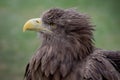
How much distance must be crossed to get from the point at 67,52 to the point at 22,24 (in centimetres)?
474

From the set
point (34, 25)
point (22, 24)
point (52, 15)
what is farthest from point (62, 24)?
point (22, 24)

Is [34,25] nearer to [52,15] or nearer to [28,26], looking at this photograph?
[28,26]

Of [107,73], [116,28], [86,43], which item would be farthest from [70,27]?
[116,28]

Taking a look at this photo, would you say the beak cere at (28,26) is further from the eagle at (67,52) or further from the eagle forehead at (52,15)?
the eagle forehead at (52,15)

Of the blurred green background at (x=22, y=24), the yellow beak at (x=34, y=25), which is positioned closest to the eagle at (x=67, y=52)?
the yellow beak at (x=34, y=25)

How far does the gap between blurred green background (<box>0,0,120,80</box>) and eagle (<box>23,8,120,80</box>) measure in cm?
341

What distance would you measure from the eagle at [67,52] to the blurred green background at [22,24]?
3415 millimetres

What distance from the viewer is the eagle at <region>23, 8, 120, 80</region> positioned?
5660 mm

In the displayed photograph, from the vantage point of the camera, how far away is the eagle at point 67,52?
18.6 ft

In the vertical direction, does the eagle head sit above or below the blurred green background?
above

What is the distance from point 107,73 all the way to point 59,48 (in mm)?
546

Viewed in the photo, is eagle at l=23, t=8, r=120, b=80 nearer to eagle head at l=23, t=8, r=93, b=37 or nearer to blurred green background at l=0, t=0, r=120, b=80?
eagle head at l=23, t=8, r=93, b=37

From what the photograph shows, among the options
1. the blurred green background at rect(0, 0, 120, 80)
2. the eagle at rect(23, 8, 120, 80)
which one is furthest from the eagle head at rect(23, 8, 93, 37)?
the blurred green background at rect(0, 0, 120, 80)

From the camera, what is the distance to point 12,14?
10.9 m
